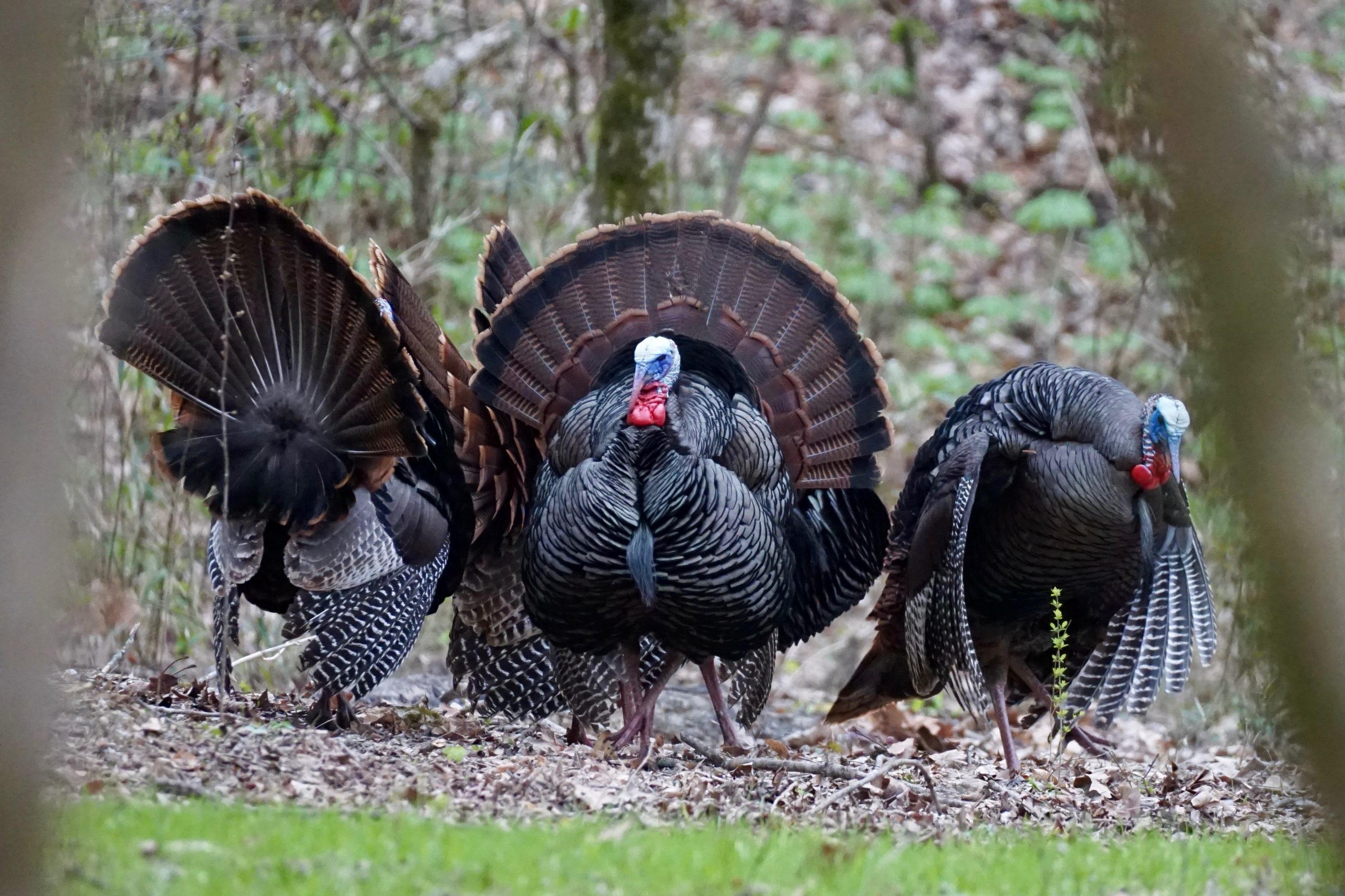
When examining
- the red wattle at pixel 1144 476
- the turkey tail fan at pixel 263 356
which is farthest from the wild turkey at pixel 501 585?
the red wattle at pixel 1144 476

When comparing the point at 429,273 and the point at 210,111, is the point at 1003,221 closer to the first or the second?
the point at 429,273

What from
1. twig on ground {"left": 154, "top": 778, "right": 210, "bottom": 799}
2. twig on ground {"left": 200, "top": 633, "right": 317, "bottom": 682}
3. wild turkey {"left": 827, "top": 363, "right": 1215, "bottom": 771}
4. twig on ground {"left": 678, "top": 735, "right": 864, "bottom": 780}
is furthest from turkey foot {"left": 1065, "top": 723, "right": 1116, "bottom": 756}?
twig on ground {"left": 154, "top": 778, "right": 210, "bottom": 799}

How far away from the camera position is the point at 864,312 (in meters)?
12.6

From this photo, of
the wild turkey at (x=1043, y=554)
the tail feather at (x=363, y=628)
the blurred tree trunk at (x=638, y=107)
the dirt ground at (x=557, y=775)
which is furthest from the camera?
the blurred tree trunk at (x=638, y=107)

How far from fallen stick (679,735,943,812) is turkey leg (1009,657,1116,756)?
105 centimetres

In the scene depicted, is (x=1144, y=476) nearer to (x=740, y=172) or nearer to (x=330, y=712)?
(x=330, y=712)

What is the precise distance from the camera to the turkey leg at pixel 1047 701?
6.52 meters

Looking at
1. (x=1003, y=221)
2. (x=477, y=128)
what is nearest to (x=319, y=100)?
(x=477, y=128)

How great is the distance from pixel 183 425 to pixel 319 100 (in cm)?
317

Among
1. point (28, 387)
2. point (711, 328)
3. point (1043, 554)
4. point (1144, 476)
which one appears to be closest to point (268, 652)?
point (711, 328)

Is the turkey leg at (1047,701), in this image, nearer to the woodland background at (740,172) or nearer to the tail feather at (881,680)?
the tail feather at (881,680)

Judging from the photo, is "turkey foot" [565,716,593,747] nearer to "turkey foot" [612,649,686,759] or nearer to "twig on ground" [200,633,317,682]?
"turkey foot" [612,649,686,759]

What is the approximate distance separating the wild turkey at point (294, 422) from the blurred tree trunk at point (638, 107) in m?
2.13

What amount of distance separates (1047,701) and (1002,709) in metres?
0.39
